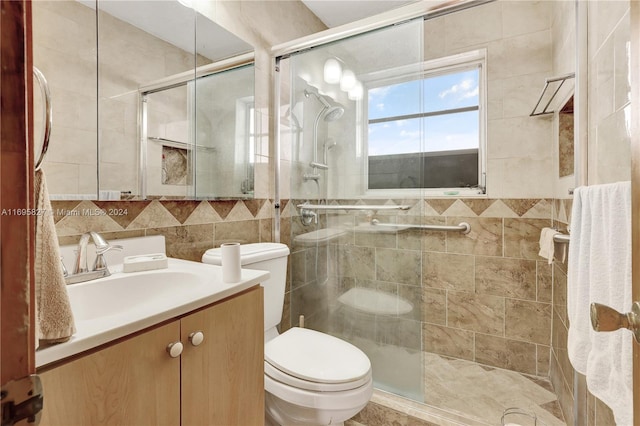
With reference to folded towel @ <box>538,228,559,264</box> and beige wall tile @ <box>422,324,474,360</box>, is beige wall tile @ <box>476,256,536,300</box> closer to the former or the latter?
beige wall tile @ <box>422,324,474,360</box>

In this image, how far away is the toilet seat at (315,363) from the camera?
114 centimetres

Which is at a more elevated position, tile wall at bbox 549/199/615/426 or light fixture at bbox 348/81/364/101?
light fixture at bbox 348/81/364/101

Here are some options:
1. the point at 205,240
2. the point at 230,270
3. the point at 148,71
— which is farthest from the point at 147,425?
the point at 148,71

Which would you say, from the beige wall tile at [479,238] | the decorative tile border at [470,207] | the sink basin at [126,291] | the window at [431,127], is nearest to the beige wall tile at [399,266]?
the decorative tile border at [470,207]

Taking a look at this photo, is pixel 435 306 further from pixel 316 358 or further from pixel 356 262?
pixel 316 358

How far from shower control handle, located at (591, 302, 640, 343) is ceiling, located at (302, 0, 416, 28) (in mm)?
2146

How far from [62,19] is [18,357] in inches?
44.2

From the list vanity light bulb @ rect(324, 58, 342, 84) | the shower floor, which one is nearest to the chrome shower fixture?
vanity light bulb @ rect(324, 58, 342, 84)

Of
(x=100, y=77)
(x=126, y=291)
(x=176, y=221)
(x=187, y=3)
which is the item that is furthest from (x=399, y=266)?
(x=187, y=3)

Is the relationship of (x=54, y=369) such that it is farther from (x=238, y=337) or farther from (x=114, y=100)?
(x=114, y=100)

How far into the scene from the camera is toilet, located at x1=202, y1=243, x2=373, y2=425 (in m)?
1.13

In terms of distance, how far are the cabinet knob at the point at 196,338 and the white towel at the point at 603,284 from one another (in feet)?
2.95

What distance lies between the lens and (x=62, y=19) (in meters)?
0.95

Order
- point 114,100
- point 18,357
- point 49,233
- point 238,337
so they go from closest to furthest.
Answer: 1. point 18,357
2. point 49,233
3. point 238,337
4. point 114,100
